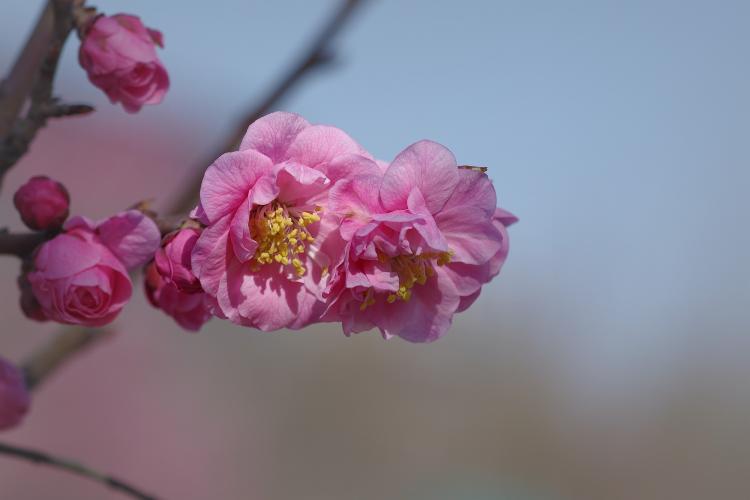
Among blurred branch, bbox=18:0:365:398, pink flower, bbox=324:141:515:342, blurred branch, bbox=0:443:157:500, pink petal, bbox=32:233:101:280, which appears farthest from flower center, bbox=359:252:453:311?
blurred branch, bbox=18:0:365:398

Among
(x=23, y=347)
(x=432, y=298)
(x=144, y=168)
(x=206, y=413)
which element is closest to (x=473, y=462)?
(x=206, y=413)

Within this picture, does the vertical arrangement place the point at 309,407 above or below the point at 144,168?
below

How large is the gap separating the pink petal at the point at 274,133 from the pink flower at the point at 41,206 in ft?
0.99

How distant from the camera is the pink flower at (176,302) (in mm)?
1059

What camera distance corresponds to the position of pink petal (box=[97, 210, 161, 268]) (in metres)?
1.01

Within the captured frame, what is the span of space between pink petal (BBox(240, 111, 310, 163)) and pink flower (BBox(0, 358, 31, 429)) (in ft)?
2.44

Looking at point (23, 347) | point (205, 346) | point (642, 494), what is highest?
point (642, 494)

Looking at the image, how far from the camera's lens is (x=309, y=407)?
10.4 metres

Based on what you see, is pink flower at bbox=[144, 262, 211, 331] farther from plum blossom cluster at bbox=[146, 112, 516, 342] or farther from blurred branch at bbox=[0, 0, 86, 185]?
blurred branch at bbox=[0, 0, 86, 185]

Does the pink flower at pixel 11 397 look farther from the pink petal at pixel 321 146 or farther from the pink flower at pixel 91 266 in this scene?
the pink petal at pixel 321 146

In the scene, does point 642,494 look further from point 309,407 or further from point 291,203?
point 291,203

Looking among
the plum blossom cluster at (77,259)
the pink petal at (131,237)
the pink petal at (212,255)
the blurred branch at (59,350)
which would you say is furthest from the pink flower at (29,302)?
the blurred branch at (59,350)

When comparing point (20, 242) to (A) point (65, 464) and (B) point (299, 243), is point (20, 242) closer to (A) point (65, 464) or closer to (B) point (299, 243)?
(B) point (299, 243)

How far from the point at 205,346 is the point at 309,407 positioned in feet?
5.46
